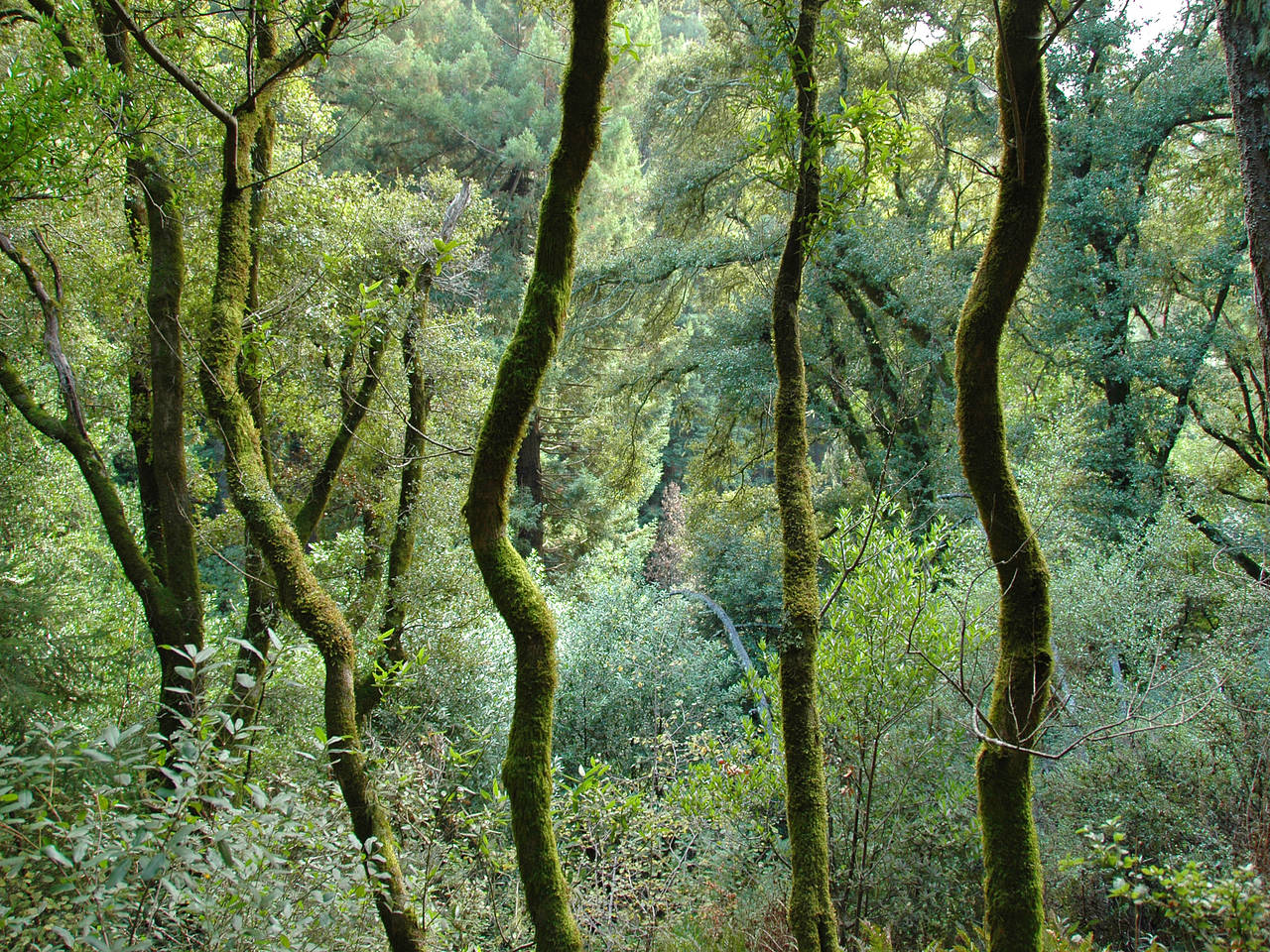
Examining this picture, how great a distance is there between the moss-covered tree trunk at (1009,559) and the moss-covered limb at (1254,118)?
142 centimetres

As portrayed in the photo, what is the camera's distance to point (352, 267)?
20.9ft

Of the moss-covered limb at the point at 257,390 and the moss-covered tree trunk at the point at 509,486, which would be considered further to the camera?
the moss-covered limb at the point at 257,390

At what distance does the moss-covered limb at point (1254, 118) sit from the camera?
246 cm

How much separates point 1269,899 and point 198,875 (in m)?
3.80

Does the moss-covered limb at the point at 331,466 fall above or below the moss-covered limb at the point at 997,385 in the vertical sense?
above

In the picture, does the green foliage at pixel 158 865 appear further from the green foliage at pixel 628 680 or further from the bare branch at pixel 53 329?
the green foliage at pixel 628 680

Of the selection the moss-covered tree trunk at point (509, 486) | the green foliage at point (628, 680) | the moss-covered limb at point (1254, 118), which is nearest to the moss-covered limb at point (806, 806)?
the moss-covered tree trunk at point (509, 486)

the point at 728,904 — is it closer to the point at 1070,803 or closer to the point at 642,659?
the point at 1070,803

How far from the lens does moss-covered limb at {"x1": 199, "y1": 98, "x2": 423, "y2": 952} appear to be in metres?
2.54

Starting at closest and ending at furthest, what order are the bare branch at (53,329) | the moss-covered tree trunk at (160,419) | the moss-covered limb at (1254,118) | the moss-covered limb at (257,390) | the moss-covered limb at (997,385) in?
1. the moss-covered limb at (997,385)
2. the moss-covered limb at (1254,118)
3. the moss-covered tree trunk at (160,419)
4. the bare branch at (53,329)
5. the moss-covered limb at (257,390)

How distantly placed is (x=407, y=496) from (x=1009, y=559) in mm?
5819

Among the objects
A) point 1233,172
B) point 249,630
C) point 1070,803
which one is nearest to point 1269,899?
point 1070,803

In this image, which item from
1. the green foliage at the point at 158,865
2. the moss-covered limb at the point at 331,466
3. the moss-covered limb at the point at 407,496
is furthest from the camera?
the moss-covered limb at the point at 407,496

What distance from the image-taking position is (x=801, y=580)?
2.25 metres
